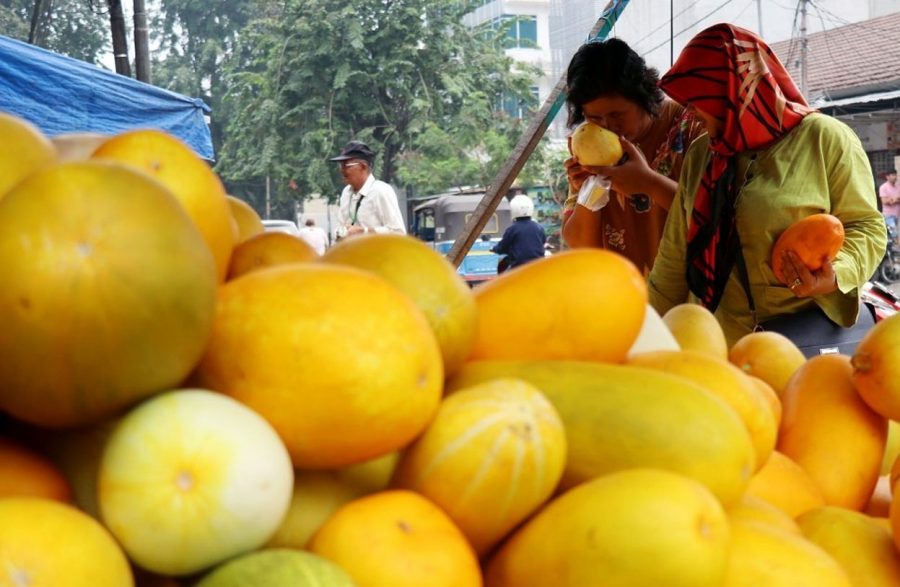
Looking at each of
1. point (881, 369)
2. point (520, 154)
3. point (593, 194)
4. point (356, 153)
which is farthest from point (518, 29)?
point (881, 369)

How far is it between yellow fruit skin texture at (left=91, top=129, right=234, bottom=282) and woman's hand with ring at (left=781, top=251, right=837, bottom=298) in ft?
5.65

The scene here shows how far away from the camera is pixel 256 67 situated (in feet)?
81.1

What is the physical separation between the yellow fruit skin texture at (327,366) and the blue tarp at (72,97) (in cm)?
434

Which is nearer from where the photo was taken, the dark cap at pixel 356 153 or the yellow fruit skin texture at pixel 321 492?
the yellow fruit skin texture at pixel 321 492

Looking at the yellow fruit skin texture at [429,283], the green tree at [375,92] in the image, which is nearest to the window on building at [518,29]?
the green tree at [375,92]

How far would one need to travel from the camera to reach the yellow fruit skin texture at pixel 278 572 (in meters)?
0.71

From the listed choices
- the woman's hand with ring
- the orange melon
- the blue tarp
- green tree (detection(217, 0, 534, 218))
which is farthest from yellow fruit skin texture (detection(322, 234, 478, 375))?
green tree (detection(217, 0, 534, 218))

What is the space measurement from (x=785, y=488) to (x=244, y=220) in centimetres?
78

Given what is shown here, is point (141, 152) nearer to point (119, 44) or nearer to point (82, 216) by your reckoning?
point (82, 216)

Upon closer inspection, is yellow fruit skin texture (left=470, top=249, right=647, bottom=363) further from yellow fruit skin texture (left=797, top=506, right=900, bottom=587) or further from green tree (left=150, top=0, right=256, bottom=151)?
green tree (left=150, top=0, right=256, bottom=151)

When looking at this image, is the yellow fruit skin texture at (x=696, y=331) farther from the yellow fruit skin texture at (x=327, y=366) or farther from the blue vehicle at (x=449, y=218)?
the blue vehicle at (x=449, y=218)

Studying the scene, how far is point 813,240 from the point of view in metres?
2.22

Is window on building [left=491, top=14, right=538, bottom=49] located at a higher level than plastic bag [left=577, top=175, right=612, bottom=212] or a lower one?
higher

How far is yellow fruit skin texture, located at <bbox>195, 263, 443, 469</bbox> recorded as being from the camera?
805mm
